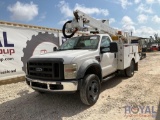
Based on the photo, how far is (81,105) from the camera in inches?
185

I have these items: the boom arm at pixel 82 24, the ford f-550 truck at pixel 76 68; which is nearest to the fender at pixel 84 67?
the ford f-550 truck at pixel 76 68

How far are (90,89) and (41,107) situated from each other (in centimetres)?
151

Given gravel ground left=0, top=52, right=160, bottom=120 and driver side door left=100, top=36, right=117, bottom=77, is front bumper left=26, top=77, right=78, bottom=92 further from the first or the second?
driver side door left=100, top=36, right=117, bottom=77

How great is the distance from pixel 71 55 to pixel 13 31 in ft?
16.1

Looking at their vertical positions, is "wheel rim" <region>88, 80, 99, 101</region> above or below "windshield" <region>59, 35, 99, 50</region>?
below

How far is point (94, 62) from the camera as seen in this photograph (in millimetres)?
4762

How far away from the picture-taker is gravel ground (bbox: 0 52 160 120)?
13.4 feet

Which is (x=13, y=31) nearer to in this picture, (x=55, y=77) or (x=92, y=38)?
(x=92, y=38)

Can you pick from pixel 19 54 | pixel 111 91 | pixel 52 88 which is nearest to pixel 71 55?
pixel 52 88

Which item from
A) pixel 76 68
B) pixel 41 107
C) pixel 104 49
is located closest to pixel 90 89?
pixel 76 68

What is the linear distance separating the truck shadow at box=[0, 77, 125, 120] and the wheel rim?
32cm
